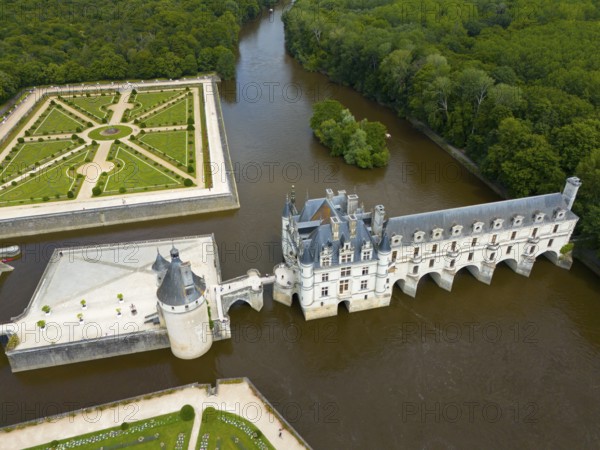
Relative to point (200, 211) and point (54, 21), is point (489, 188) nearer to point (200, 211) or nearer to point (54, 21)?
point (200, 211)

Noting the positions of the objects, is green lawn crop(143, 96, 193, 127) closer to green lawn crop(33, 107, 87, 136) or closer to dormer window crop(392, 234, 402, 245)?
green lawn crop(33, 107, 87, 136)

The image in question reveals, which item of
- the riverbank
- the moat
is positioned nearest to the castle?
the moat

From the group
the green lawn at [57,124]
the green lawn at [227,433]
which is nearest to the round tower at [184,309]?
the green lawn at [227,433]

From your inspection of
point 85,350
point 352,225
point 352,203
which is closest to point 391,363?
point 352,225

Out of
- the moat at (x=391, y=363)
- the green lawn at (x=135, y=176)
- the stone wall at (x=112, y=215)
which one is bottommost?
the moat at (x=391, y=363)

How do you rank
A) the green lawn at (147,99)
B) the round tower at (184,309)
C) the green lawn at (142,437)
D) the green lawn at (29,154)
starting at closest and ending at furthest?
1. the green lawn at (142,437)
2. the round tower at (184,309)
3. the green lawn at (29,154)
4. the green lawn at (147,99)

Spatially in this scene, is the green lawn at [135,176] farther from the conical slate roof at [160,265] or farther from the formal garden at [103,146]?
the conical slate roof at [160,265]
